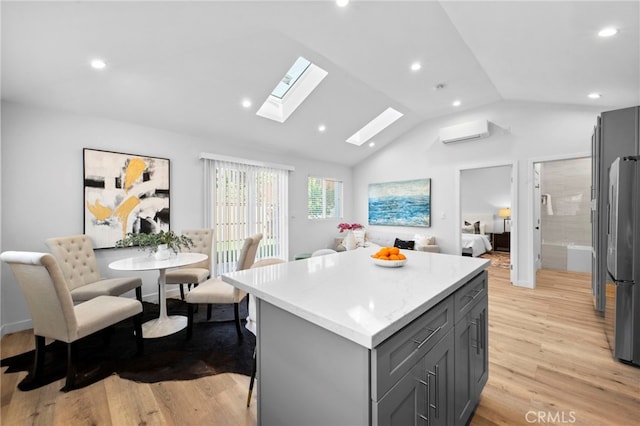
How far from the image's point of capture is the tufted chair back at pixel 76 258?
2631 mm

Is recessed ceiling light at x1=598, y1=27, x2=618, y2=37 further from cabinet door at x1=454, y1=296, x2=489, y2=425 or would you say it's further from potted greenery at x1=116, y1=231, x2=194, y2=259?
potted greenery at x1=116, y1=231, x2=194, y2=259

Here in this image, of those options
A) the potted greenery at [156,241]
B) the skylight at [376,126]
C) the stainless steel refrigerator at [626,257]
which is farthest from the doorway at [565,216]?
the potted greenery at [156,241]

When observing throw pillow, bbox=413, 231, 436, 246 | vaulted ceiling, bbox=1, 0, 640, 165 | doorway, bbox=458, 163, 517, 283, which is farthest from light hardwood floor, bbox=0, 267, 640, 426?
doorway, bbox=458, 163, 517, 283

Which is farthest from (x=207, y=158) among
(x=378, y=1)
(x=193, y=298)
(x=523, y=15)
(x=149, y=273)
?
(x=523, y=15)

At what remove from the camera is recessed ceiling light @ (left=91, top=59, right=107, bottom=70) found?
7.70 ft

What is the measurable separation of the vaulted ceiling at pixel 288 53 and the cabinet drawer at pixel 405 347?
2363 millimetres

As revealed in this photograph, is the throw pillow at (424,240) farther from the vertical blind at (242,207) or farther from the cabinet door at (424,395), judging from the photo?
the cabinet door at (424,395)

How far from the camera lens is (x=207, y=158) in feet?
13.4

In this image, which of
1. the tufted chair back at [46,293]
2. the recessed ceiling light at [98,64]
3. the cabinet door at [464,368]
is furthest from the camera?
the recessed ceiling light at [98,64]

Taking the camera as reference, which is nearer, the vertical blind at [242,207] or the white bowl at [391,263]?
the white bowl at [391,263]

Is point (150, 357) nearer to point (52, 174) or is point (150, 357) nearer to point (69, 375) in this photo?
point (69, 375)

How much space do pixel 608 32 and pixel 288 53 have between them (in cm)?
271

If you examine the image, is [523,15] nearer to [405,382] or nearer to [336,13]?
[336,13]

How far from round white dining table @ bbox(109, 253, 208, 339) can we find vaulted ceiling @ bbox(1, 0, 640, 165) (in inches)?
73.5
